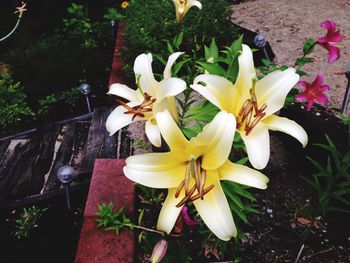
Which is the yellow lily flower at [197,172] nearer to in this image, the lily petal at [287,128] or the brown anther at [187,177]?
the brown anther at [187,177]

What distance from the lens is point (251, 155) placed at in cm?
99

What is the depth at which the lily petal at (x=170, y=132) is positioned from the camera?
38.0 inches

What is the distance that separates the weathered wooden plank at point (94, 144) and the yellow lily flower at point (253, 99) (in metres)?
1.36

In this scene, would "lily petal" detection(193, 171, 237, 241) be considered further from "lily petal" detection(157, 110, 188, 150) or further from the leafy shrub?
the leafy shrub

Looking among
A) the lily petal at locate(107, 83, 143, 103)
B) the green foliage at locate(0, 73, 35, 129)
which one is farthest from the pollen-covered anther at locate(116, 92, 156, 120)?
the green foliage at locate(0, 73, 35, 129)

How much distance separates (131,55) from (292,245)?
177cm

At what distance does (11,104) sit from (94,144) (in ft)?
4.49

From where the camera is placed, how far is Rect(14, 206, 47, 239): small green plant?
217cm

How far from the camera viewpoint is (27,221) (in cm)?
219

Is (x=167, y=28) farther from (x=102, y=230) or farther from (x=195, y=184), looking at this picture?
(x=195, y=184)

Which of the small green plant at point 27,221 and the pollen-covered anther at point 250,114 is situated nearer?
the pollen-covered anther at point 250,114

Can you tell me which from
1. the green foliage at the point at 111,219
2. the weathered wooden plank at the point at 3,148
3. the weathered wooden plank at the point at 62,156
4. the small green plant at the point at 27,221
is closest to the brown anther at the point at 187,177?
the green foliage at the point at 111,219

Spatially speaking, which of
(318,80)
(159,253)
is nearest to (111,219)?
(159,253)

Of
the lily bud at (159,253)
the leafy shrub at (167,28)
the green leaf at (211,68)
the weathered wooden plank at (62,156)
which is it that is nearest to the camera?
the lily bud at (159,253)
